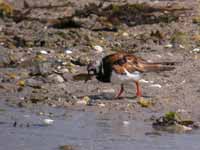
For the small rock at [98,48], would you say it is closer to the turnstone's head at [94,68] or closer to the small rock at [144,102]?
the turnstone's head at [94,68]

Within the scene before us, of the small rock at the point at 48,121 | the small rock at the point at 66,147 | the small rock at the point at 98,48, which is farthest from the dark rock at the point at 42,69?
the small rock at the point at 66,147

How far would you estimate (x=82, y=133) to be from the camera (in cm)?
771

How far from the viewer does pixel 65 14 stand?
507 inches

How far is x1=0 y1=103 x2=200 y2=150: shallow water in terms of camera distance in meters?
7.24

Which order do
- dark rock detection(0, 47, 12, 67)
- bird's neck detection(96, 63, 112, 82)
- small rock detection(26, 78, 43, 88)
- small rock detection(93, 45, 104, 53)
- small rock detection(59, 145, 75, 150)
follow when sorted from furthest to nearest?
small rock detection(93, 45, 104, 53), dark rock detection(0, 47, 12, 67), small rock detection(26, 78, 43, 88), bird's neck detection(96, 63, 112, 82), small rock detection(59, 145, 75, 150)

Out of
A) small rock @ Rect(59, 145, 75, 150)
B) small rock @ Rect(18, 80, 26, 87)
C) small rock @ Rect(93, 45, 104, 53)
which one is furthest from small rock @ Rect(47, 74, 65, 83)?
small rock @ Rect(59, 145, 75, 150)

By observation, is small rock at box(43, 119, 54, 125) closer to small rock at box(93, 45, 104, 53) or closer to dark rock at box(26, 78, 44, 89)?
dark rock at box(26, 78, 44, 89)

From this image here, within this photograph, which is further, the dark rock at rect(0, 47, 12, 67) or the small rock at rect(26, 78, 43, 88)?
the dark rock at rect(0, 47, 12, 67)

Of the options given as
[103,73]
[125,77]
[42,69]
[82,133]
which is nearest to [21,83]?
[42,69]

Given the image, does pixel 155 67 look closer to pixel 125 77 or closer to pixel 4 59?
pixel 125 77

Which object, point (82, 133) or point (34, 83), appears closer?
point (82, 133)

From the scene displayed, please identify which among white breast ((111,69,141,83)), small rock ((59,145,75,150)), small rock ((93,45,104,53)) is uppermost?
small rock ((93,45,104,53))

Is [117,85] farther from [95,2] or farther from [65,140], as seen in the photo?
[95,2]

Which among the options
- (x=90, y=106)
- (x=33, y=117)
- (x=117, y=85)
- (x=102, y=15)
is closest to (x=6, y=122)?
(x=33, y=117)
